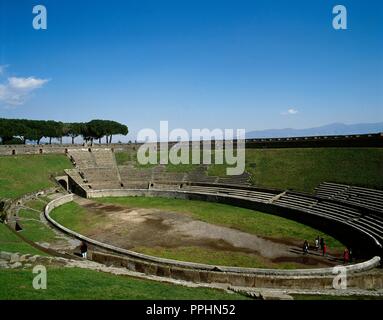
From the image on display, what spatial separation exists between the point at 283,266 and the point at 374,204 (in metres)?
13.6

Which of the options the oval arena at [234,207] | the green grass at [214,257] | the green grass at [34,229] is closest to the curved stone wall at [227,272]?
the oval arena at [234,207]

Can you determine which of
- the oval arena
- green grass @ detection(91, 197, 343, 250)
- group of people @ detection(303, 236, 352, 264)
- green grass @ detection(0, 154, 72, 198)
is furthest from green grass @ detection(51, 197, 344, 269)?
green grass @ detection(0, 154, 72, 198)

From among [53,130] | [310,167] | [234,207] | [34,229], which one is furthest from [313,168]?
[53,130]

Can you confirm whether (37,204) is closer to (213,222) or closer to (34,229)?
(34,229)

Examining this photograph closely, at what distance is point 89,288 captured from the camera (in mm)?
12891

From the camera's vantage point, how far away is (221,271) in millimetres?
20141

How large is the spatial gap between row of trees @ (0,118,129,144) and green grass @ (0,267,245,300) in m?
68.8

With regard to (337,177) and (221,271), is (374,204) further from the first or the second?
(221,271)

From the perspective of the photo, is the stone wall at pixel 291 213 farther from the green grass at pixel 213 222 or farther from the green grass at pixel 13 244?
the green grass at pixel 13 244

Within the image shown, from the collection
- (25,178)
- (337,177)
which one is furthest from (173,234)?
(25,178)

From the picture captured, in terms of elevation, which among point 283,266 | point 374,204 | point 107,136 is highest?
point 107,136

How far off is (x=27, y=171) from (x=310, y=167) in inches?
1539
